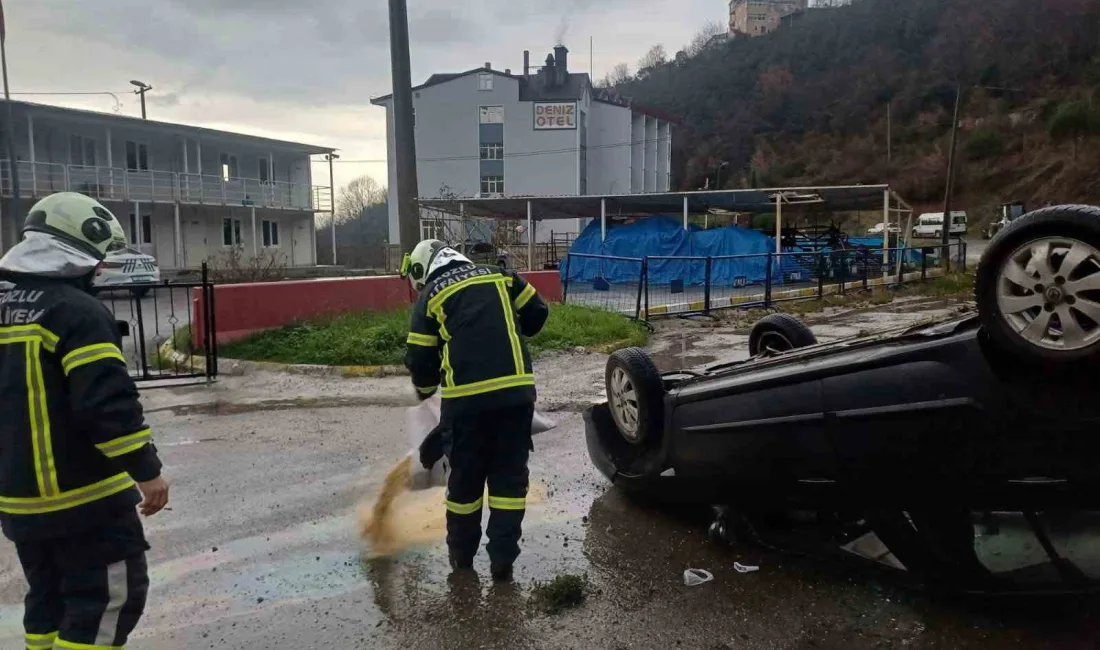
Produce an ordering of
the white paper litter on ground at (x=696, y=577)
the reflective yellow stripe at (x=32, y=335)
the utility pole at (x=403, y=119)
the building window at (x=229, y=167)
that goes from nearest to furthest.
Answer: the reflective yellow stripe at (x=32, y=335) < the white paper litter on ground at (x=696, y=577) < the utility pole at (x=403, y=119) < the building window at (x=229, y=167)

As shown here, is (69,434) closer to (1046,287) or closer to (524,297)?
(524,297)

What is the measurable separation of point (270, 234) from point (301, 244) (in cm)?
216

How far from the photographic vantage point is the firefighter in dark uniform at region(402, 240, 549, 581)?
11.8 ft

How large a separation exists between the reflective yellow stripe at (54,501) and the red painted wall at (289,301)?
7646 millimetres

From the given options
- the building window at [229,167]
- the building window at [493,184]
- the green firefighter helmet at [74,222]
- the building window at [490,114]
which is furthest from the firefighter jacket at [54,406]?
the building window at [490,114]

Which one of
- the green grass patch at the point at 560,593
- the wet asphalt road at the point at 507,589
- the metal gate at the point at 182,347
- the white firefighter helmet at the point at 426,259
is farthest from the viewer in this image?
the metal gate at the point at 182,347

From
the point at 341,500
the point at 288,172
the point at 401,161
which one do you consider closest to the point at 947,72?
the point at 288,172

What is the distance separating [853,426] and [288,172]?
40814 mm

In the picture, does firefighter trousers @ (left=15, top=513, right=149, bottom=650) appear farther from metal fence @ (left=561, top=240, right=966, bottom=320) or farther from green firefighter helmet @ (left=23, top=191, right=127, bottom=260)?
metal fence @ (left=561, top=240, right=966, bottom=320)

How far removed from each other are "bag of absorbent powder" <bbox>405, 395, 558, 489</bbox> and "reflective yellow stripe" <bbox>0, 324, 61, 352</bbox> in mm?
1975

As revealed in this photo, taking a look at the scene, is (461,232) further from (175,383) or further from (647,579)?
(647,579)

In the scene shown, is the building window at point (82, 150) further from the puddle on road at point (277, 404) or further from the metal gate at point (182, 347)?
the puddle on road at point (277, 404)

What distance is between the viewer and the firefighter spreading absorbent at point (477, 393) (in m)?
3.61

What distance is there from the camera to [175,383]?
881 cm
